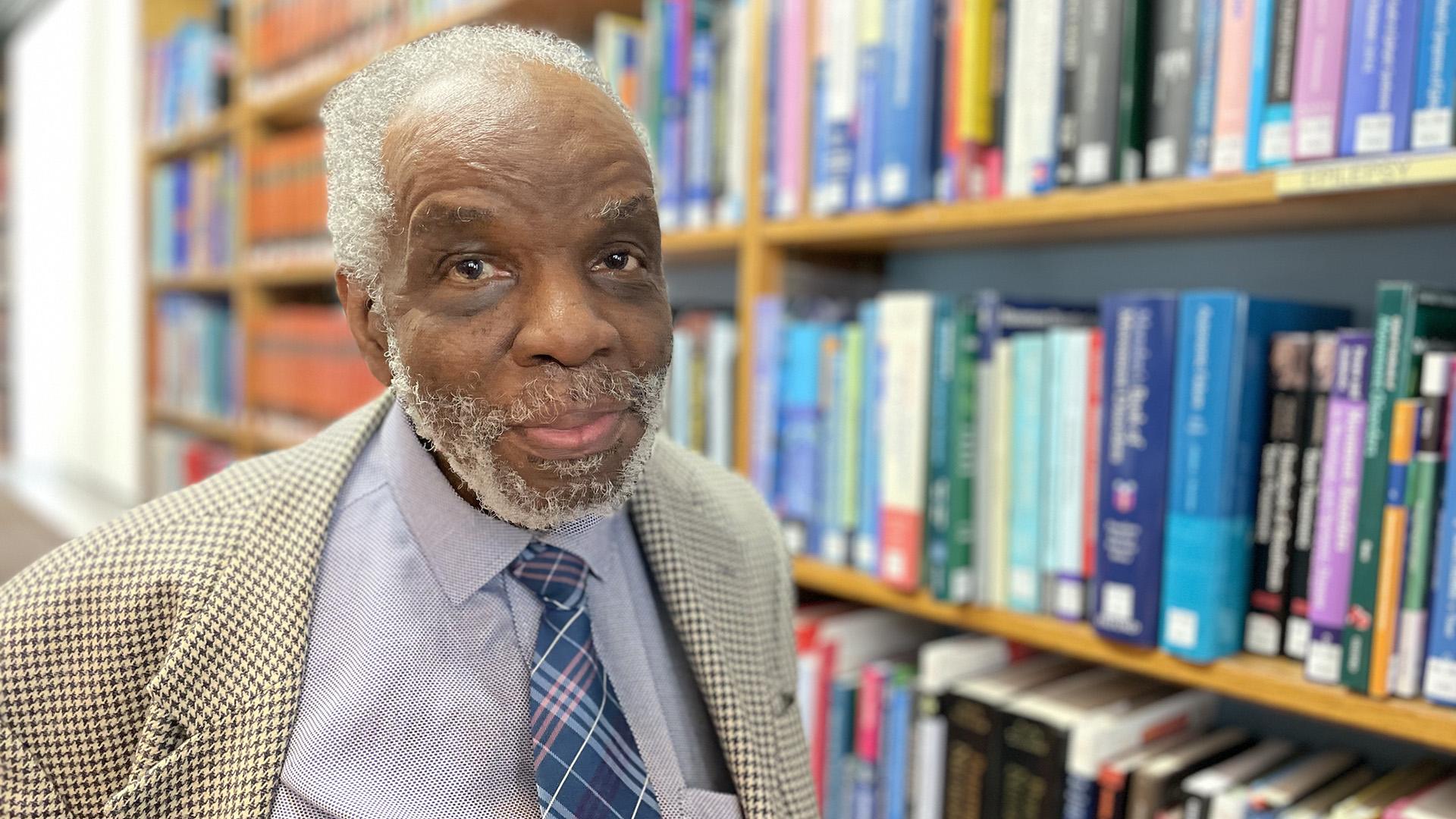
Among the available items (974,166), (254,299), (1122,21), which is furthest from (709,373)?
(254,299)

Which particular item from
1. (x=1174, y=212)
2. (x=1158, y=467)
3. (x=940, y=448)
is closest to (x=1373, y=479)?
(x=1158, y=467)

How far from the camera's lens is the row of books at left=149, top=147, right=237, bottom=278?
8.82 ft

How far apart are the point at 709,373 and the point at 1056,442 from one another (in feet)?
1.85

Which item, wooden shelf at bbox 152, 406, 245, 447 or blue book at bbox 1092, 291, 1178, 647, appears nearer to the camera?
blue book at bbox 1092, 291, 1178, 647

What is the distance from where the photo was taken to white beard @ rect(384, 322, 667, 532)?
0.60 m

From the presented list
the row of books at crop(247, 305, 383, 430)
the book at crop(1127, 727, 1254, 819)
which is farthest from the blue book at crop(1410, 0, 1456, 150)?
the row of books at crop(247, 305, 383, 430)

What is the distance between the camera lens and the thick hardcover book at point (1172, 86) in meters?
0.96

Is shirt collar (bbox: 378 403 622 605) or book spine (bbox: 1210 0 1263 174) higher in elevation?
book spine (bbox: 1210 0 1263 174)

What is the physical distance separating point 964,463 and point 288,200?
1859 mm

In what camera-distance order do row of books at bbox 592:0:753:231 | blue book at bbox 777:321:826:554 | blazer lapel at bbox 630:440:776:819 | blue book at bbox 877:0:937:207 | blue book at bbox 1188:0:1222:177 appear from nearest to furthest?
blazer lapel at bbox 630:440:776:819, blue book at bbox 1188:0:1222:177, blue book at bbox 877:0:937:207, blue book at bbox 777:321:826:554, row of books at bbox 592:0:753:231

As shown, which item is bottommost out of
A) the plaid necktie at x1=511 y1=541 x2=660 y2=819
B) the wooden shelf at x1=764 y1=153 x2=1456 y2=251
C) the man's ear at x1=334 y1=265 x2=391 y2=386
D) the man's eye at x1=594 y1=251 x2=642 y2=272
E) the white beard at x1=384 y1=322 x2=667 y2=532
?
the plaid necktie at x1=511 y1=541 x2=660 y2=819

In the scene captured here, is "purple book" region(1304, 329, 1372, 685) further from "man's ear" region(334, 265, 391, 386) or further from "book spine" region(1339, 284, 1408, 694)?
"man's ear" region(334, 265, 391, 386)

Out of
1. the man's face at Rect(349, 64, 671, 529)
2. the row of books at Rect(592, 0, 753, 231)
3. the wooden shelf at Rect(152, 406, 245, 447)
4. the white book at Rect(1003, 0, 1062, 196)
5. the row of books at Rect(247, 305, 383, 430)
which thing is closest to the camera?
the man's face at Rect(349, 64, 671, 529)

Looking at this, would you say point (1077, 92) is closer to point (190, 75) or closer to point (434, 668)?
point (434, 668)
